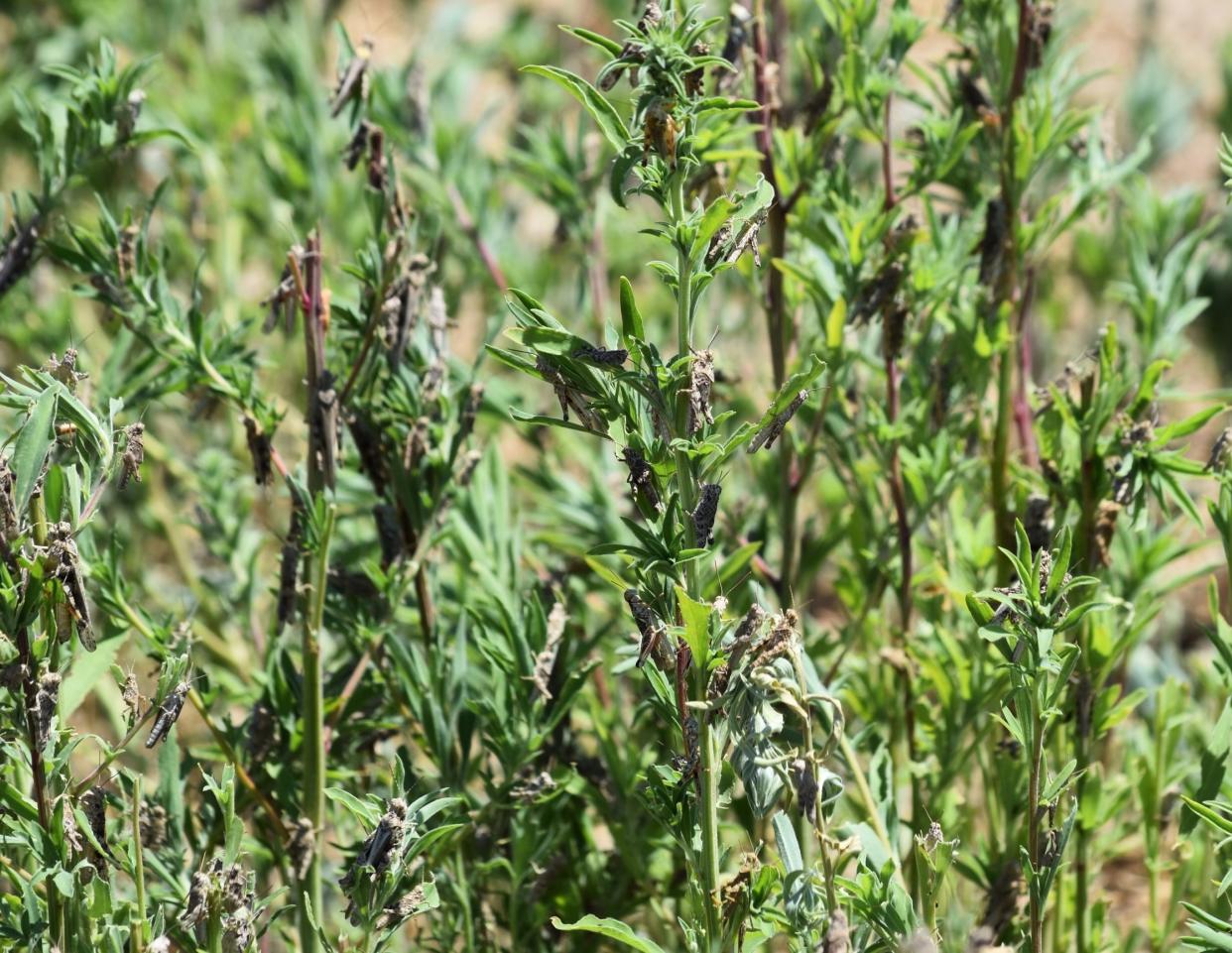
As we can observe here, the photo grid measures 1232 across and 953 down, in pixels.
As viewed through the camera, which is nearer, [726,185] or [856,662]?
[726,185]

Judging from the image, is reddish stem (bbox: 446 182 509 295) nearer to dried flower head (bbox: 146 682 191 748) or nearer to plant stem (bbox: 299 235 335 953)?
plant stem (bbox: 299 235 335 953)

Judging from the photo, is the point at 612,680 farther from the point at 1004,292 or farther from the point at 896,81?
the point at 896,81

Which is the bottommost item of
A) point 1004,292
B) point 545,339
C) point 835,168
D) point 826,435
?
point 545,339

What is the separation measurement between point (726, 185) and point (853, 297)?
189mm

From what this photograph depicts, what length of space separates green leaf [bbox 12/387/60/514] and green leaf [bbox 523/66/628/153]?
440 mm

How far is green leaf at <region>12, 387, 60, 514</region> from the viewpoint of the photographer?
106 cm

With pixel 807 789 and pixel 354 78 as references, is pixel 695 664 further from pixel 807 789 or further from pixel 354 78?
pixel 354 78

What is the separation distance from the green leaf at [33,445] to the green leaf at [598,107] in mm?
440

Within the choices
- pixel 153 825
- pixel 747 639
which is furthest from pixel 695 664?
pixel 153 825

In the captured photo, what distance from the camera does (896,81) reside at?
156 cm

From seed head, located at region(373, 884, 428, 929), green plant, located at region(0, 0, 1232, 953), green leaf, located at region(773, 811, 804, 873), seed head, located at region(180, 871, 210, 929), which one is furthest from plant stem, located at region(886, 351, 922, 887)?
seed head, located at region(180, 871, 210, 929)

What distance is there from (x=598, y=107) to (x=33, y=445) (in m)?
0.50

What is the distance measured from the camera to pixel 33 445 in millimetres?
1063

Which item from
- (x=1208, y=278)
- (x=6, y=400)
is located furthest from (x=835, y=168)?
(x=1208, y=278)
